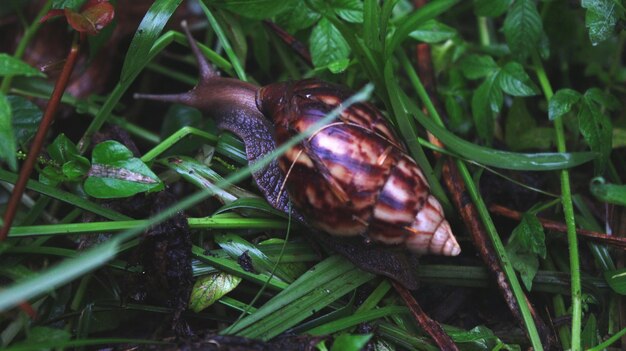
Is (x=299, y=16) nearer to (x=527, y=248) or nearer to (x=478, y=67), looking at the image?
(x=478, y=67)

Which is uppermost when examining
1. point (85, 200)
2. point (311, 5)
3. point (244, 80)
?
point (311, 5)

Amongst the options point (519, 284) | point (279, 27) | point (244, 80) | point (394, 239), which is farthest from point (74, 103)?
point (519, 284)

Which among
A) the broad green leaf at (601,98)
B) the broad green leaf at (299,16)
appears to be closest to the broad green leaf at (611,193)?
the broad green leaf at (601,98)

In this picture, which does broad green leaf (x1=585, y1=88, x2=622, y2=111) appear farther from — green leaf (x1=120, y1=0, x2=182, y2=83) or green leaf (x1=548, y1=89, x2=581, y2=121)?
green leaf (x1=120, y1=0, x2=182, y2=83)

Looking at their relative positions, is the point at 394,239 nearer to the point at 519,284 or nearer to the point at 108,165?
the point at 519,284

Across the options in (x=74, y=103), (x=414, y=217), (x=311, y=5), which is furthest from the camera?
(x=74, y=103)

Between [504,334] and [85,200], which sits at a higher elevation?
[85,200]

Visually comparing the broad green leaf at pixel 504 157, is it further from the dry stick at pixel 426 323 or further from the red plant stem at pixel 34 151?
the red plant stem at pixel 34 151

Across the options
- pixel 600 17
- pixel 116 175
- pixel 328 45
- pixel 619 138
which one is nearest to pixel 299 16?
pixel 328 45
